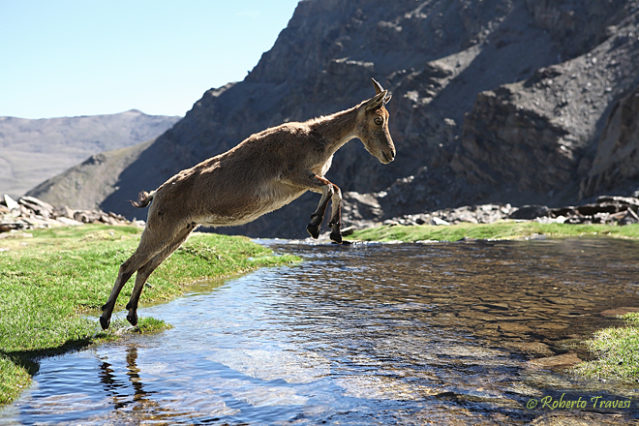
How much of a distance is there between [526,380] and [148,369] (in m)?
6.28

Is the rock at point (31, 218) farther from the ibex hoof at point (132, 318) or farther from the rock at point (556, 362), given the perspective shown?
the rock at point (556, 362)

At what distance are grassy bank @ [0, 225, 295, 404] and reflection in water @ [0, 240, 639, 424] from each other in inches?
22.2

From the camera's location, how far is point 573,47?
473ft

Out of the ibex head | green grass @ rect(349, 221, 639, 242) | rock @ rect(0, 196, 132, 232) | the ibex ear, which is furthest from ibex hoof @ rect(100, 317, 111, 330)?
green grass @ rect(349, 221, 639, 242)

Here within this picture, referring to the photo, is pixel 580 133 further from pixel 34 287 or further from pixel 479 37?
pixel 34 287

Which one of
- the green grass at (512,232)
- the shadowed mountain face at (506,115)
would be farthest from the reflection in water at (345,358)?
the shadowed mountain face at (506,115)

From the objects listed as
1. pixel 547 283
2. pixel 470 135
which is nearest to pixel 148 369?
pixel 547 283

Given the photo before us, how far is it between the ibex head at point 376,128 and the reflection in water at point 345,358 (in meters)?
3.89

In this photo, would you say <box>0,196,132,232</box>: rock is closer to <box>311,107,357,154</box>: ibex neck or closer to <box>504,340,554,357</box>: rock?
<box>311,107,357,154</box>: ibex neck

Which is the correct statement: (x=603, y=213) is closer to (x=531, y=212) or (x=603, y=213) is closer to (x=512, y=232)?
(x=512, y=232)

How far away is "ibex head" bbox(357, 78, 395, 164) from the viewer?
1170 centimetres

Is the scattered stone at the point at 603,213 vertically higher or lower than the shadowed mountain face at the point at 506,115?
lower

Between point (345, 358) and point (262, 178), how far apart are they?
3827 millimetres

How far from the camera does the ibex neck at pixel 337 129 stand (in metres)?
11.7
